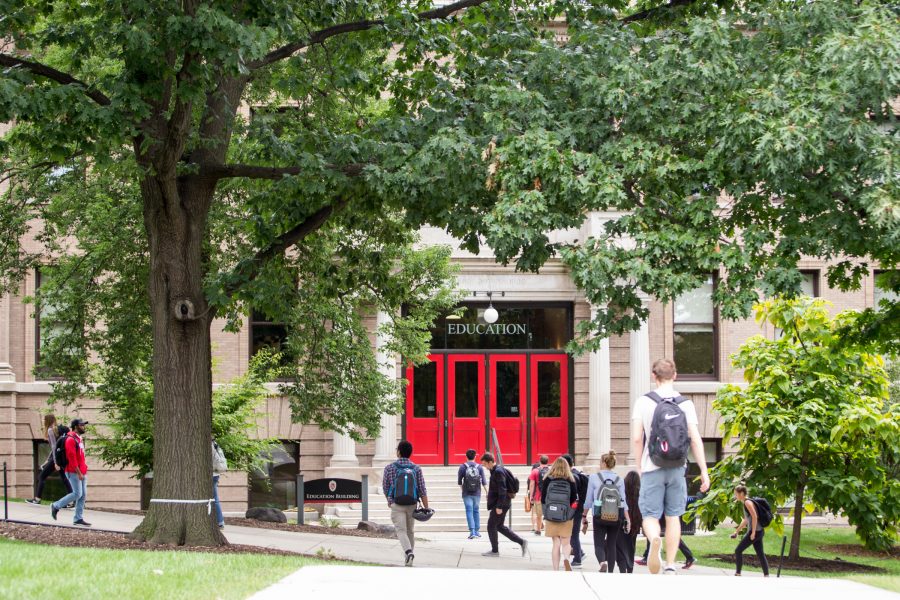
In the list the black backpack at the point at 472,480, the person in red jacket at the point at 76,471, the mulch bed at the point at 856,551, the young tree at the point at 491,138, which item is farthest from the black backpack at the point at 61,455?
the mulch bed at the point at 856,551

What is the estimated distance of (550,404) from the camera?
2736 cm

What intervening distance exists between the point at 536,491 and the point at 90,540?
8976 millimetres

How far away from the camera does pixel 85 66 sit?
17.0m

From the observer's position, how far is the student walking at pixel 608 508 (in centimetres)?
1377

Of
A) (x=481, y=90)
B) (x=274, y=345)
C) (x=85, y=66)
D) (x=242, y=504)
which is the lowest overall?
(x=242, y=504)

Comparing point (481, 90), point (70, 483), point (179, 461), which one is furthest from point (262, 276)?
point (70, 483)

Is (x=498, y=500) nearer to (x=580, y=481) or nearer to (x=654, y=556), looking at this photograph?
(x=580, y=481)

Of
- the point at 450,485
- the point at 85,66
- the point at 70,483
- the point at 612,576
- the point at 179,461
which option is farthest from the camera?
the point at 450,485

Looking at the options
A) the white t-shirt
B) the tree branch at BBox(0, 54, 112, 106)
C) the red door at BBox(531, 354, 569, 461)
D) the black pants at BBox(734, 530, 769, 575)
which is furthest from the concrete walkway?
the red door at BBox(531, 354, 569, 461)

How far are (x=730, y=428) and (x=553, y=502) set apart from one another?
5494 mm

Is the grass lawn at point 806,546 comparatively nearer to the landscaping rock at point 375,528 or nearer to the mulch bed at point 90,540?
the landscaping rock at point 375,528

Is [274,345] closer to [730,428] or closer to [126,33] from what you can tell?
[730,428]

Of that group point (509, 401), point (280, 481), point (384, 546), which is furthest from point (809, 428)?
point (280, 481)

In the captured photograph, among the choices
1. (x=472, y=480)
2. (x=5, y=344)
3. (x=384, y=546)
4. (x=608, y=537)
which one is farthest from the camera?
(x=5, y=344)
